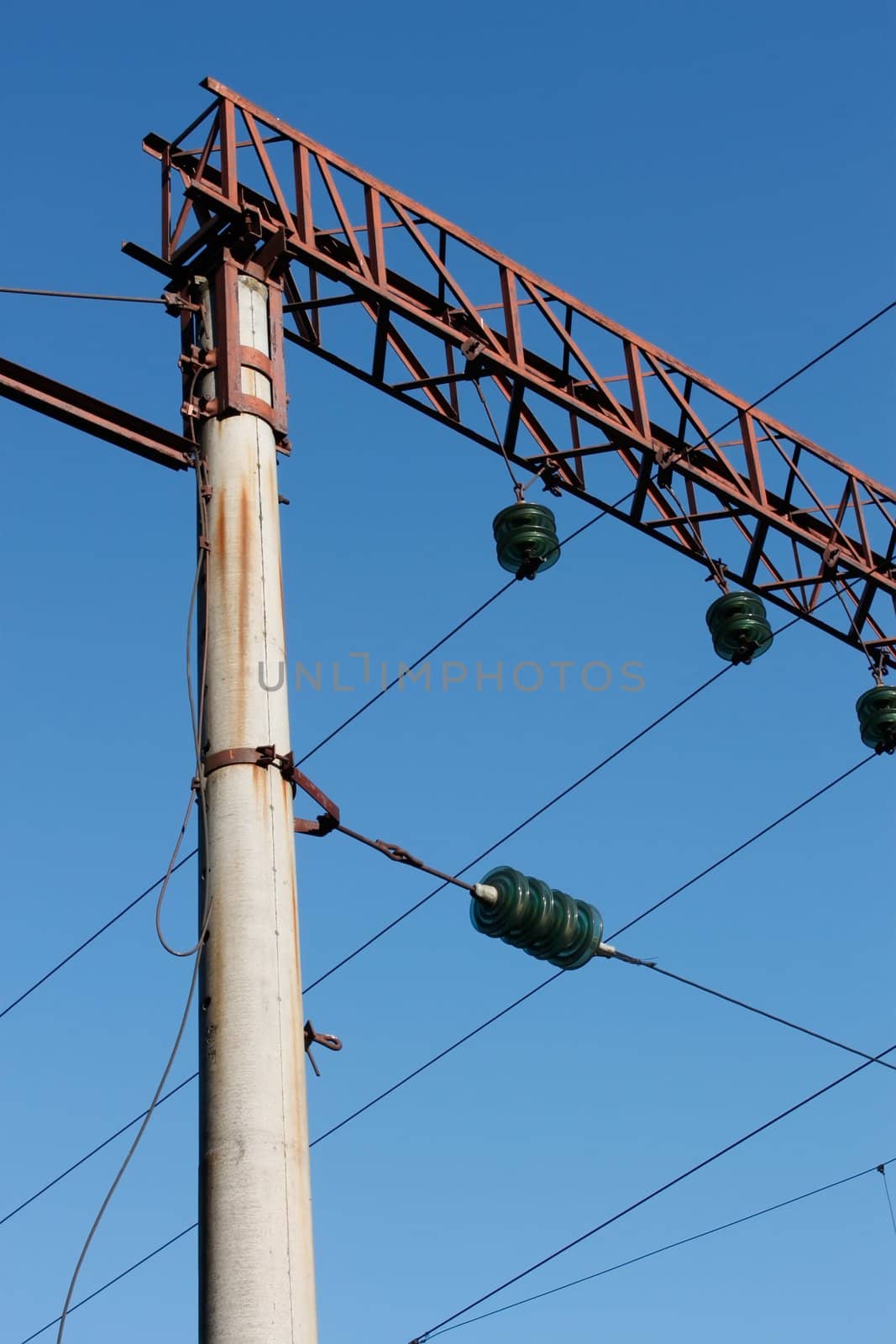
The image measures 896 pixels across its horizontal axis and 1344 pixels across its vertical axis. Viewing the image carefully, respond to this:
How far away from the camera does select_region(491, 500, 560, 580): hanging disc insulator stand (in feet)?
34.2

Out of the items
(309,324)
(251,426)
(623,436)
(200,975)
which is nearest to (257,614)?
(251,426)

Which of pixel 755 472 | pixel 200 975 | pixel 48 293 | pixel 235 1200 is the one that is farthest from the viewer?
pixel 755 472

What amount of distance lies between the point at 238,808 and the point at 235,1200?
149cm

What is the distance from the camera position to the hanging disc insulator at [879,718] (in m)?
11.8

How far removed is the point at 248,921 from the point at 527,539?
4.42m

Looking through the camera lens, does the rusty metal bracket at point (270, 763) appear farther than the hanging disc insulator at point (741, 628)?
No

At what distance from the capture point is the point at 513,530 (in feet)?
34.3

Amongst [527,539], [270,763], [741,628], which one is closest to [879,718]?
[741,628]

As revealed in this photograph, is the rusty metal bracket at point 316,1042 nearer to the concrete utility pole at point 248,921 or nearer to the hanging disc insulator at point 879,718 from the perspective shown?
the concrete utility pole at point 248,921

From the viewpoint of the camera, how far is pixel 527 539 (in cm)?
1042

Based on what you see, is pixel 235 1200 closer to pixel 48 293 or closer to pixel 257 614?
pixel 257 614

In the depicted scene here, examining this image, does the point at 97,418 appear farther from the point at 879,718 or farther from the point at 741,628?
the point at 879,718

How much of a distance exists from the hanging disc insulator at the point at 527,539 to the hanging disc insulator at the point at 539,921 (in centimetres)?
277

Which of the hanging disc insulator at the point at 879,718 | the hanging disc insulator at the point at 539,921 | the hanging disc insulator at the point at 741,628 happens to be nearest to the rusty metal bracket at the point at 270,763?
the hanging disc insulator at the point at 539,921
